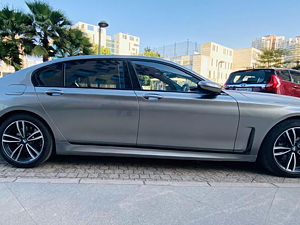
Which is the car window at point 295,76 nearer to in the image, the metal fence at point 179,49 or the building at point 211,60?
the building at point 211,60

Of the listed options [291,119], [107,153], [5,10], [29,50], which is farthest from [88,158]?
[5,10]

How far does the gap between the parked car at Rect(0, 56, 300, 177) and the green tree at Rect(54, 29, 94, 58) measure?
9.54m

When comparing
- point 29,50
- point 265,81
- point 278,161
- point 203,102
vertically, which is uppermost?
point 29,50

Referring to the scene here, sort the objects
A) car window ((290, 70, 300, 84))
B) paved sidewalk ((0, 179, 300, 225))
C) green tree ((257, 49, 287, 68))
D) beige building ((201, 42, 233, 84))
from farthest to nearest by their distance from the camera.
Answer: beige building ((201, 42, 233, 84))
green tree ((257, 49, 287, 68))
car window ((290, 70, 300, 84))
paved sidewalk ((0, 179, 300, 225))

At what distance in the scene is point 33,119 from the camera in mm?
2656

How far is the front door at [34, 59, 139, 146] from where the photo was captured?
2582 mm

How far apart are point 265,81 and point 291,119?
3.00 m

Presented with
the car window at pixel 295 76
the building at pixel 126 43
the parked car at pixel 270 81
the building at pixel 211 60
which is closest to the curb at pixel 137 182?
the parked car at pixel 270 81

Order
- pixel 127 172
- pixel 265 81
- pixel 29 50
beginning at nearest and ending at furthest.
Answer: pixel 127 172
pixel 265 81
pixel 29 50

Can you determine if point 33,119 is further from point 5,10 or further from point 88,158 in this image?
point 5,10

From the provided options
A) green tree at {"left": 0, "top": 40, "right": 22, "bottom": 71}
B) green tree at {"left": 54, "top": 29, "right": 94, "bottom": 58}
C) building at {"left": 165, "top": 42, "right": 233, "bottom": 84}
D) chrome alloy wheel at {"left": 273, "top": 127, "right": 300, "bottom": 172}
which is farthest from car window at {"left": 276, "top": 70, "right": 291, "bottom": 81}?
building at {"left": 165, "top": 42, "right": 233, "bottom": 84}

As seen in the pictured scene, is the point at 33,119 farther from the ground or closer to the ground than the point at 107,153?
farther from the ground

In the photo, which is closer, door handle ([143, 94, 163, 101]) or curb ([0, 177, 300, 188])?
curb ([0, 177, 300, 188])

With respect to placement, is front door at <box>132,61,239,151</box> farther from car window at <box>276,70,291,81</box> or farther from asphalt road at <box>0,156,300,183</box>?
car window at <box>276,70,291,81</box>
